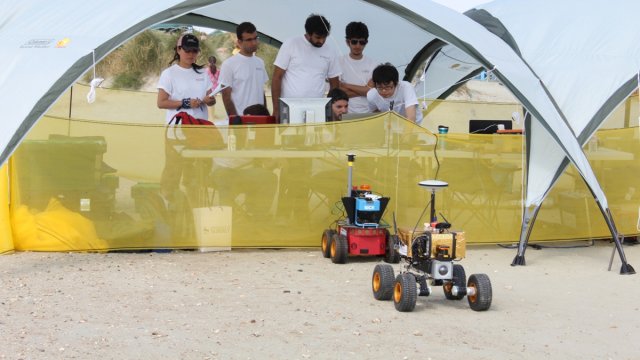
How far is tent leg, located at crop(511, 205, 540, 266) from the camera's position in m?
8.72

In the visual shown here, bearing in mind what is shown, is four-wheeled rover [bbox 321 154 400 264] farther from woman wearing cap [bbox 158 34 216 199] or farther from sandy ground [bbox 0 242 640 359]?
woman wearing cap [bbox 158 34 216 199]

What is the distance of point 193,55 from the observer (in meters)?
9.63

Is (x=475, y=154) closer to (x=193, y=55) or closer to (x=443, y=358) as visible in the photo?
(x=193, y=55)

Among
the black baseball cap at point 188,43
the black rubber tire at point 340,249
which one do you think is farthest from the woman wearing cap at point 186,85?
the black rubber tire at point 340,249

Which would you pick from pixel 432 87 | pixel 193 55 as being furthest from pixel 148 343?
pixel 432 87

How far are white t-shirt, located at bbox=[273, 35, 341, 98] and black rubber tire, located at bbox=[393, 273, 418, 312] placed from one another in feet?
12.3

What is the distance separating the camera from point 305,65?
10.1m

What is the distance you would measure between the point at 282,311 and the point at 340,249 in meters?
1.79

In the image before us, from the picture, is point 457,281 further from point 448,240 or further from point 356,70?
point 356,70


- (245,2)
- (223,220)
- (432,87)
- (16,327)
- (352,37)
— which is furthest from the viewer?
(432,87)

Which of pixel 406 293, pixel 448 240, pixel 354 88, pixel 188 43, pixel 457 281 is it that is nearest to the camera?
pixel 406 293

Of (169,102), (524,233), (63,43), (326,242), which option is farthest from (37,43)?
(524,233)

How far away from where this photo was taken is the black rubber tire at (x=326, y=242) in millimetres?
8711

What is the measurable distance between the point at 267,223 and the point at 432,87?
5.61 meters
